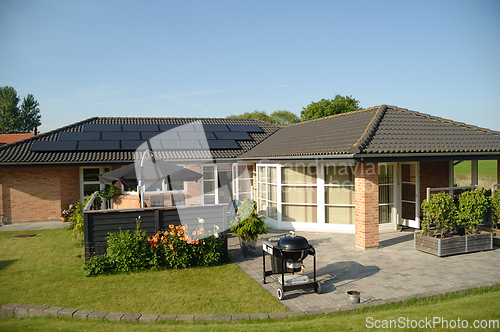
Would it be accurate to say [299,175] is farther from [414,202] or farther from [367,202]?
[414,202]

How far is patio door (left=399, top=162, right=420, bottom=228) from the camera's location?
10180mm

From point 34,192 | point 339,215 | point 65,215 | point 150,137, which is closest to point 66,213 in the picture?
point 65,215

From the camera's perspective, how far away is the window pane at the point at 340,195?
33.7ft

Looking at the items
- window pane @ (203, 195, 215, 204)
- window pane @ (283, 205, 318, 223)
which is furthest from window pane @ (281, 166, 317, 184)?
window pane @ (203, 195, 215, 204)

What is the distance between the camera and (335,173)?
10406 millimetres

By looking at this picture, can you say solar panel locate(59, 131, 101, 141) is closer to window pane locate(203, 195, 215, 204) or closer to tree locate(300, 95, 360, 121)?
window pane locate(203, 195, 215, 204)

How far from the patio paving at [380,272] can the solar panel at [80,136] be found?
10.8 metres

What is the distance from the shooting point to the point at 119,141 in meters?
15.4

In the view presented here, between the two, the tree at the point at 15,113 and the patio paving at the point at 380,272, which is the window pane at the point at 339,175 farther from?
the tree at the point at 15,113

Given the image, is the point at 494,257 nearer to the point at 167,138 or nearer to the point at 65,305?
the point at 65,305

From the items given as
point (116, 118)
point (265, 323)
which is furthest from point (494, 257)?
point (116, 118)

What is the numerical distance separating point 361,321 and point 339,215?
6455 mm

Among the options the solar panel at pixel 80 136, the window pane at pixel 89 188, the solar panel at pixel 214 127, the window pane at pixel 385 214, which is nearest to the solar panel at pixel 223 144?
the solar panel at pixel 214 127

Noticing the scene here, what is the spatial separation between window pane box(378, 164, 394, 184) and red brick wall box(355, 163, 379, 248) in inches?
85.0
